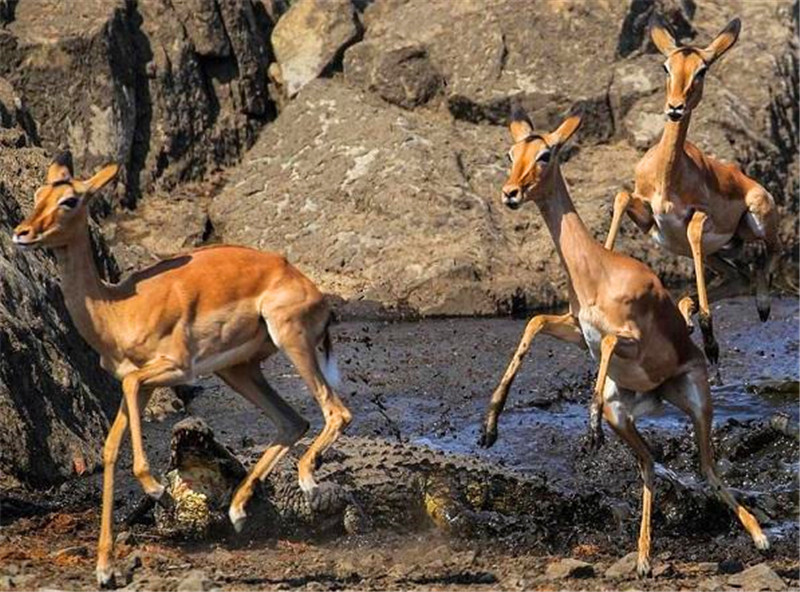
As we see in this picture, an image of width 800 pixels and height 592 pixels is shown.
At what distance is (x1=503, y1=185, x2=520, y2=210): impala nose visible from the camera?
9.71m

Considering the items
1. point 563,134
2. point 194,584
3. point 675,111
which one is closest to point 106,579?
point 194,584

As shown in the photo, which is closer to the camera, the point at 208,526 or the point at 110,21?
the point at 208,526

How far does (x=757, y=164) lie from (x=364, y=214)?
4081mm

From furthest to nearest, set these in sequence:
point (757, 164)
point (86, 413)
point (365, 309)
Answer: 1. point (757, 164)
2. point (365, 309)
3. point (86, 413)

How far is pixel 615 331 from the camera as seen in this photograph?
407 inches

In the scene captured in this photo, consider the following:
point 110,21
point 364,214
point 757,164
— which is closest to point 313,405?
point 364,214

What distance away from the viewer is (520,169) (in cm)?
1002

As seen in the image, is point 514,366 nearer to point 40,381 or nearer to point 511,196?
point 511,196

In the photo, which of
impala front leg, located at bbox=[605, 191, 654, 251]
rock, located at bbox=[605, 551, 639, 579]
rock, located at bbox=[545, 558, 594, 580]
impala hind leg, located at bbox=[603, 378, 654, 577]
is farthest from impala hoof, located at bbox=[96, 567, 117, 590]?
impala front leg, located at bbox=[605, 191, 654, 251]

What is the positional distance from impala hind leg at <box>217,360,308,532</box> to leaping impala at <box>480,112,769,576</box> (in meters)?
1.07

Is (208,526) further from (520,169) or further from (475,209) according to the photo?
(475,209)

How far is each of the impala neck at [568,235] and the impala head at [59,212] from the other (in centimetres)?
251

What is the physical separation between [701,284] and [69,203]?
16.5 ft

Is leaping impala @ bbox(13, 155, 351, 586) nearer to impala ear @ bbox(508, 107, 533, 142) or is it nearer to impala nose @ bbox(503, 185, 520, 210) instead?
impala nose @ bbox(503, 185, 520, 210)
